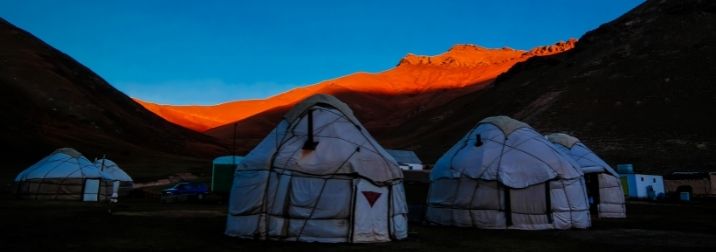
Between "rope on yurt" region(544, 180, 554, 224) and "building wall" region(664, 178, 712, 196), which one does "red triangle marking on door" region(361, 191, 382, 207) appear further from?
"building wall" region(664, 178, 712, 196)

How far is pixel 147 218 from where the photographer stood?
18.4 meters

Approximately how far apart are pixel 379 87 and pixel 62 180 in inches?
5650

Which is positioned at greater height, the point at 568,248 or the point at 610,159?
the point at 610,159

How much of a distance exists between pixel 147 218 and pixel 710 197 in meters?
36.8

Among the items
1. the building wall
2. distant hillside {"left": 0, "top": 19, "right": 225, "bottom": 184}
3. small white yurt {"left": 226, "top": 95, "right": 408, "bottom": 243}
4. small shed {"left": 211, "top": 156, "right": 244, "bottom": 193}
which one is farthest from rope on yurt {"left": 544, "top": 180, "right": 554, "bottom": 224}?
distant hillside {"left": 0, "top": 19, "right": 225, "bottom": 184}

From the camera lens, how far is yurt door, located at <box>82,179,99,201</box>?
3072cm

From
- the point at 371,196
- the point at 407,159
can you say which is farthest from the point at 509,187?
the point at 407,159

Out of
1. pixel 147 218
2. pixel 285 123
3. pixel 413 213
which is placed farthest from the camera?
pixel 413 213

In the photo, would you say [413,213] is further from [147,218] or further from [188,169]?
[188,169]

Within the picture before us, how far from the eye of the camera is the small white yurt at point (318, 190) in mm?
12609

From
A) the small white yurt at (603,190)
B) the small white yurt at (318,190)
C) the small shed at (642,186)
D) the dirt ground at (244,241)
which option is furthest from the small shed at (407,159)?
the small white yurt at (318,190)

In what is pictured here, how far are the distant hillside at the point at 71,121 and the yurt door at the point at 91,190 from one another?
47.8ft

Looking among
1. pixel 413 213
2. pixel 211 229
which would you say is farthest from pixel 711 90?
pixel 211 229

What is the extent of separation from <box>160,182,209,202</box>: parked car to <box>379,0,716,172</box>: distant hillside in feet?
117
